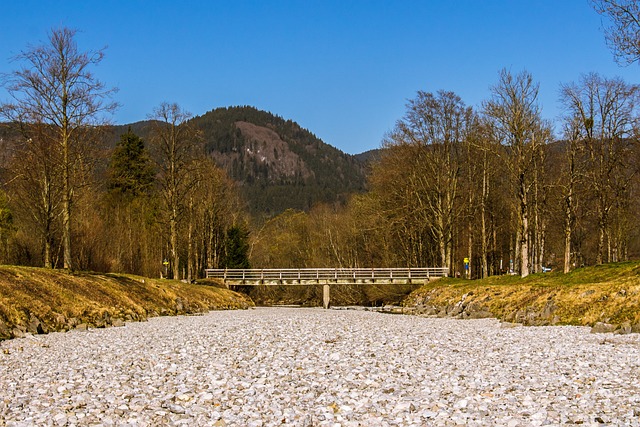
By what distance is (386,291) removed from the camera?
50.1 m

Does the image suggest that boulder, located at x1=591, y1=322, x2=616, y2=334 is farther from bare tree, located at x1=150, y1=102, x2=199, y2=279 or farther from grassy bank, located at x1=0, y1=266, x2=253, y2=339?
bare tree, located at x1=150, y1=102, x2=199, y2=279

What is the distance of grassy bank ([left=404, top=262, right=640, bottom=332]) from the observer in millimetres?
16125

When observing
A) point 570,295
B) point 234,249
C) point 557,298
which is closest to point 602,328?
point 570,295

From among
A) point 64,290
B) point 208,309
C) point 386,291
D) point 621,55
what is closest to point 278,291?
point 386,291

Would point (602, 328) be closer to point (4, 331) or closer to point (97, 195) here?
point (4, 331)

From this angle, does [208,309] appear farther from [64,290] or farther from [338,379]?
[338,379]

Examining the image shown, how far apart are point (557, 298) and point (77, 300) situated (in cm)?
1679

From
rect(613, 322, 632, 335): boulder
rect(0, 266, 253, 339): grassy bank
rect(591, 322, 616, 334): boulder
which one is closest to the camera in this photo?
rect(613, 322, 632, 335): boulder

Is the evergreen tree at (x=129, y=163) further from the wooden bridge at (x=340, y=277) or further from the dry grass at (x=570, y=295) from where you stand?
the dry grass at (x=570, y=295)

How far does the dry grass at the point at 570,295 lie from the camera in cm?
1608

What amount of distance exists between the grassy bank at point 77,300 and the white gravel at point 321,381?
2.80m

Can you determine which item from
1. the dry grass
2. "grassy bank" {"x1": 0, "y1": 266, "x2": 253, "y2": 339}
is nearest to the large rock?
"grassy bank" {"x1": 0, "y1": 266, "x2": 253, "y2": 339}

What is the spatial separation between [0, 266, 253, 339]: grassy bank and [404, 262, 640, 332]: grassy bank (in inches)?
Answer: 534

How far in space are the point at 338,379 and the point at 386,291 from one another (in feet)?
136
